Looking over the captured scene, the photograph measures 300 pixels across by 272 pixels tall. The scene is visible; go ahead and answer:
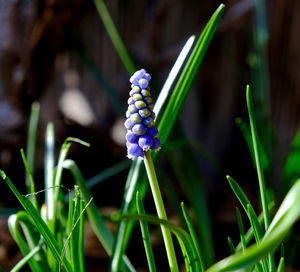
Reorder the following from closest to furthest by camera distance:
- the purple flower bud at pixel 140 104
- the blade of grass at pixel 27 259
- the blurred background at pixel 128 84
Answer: the purple flower bud at pixel 140 104, the blade of grass at pixel 27 259, the blurred background at pixel 128 84

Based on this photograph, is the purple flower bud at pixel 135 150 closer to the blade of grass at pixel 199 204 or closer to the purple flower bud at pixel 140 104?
the purple flower bud at pixel 140 104

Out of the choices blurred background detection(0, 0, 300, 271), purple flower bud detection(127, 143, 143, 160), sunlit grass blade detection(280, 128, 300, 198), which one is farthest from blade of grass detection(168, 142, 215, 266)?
purple flower bud detection(127, 143, 143, 160)

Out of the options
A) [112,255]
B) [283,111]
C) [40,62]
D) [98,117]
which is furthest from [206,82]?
[112,255]

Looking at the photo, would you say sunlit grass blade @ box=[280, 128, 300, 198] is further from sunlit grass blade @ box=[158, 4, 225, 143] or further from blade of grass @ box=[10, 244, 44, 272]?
blade of grass @ box=[10, 244, 44, 272]

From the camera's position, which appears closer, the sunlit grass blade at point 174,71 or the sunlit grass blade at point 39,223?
the sunlit grass blade at point 39,223

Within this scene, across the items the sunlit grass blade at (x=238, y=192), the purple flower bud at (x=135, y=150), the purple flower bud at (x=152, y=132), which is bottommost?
the sunlit grass blade at (x=238, y=192)

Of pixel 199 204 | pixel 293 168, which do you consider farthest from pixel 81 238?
pixel 199 204

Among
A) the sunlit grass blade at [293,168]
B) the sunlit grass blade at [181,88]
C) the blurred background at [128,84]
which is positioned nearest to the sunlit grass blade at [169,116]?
the sunlit grass blade at [181,88]
